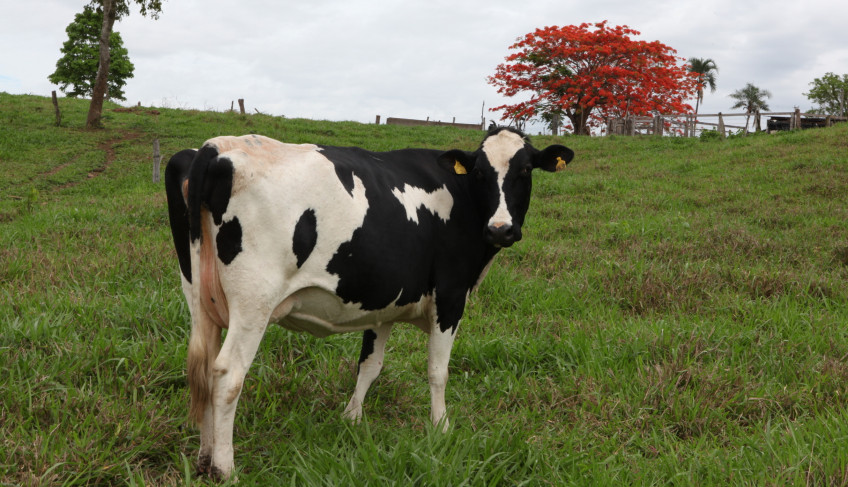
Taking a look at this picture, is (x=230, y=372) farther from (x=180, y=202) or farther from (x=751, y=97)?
(x=751, y=97)

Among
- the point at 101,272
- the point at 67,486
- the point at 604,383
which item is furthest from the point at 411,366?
the point at 101,272

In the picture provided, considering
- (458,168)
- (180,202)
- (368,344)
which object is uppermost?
(458,168)

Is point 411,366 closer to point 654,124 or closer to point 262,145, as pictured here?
point 262,145

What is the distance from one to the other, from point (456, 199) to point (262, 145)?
4.13 ft

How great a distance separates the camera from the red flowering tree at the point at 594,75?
3238cm

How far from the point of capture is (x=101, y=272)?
593cm

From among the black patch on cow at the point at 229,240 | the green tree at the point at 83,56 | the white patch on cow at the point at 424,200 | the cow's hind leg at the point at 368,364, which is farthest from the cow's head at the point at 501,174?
the green tree at the point at 83,56

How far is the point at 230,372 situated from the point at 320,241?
737 mm

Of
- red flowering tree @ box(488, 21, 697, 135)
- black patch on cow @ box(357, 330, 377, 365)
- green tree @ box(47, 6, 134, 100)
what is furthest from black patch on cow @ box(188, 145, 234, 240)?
green tree @ box(47, 6, 134, 100)

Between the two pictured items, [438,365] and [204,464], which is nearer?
[204,464]

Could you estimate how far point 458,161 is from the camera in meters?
3.94

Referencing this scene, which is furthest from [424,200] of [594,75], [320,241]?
[594,75]

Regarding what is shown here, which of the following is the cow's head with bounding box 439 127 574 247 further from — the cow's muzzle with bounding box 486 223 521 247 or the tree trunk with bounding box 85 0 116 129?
the tree trunk with bounding box 85 0 116 129

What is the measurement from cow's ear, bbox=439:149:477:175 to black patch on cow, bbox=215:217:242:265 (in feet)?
4.84
